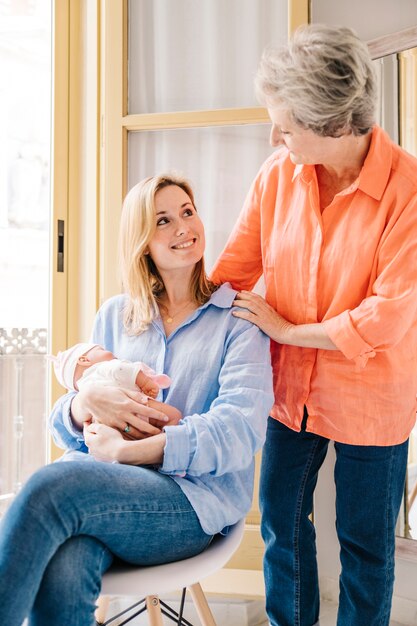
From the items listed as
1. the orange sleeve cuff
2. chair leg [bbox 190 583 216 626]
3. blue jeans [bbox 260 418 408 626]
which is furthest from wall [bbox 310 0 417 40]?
chair leg [bbox 190 583 216 626]

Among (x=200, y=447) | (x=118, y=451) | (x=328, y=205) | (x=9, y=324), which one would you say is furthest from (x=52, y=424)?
(x=9, y=324)

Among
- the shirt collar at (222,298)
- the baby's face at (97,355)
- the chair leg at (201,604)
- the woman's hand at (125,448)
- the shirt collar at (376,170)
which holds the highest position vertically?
the shirt collar at (376,170)

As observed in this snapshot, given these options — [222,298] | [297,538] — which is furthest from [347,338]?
[297,538]

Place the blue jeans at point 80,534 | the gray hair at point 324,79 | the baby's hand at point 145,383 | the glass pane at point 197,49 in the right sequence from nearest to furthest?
the blue jeans at point 80,534 → the gray hair at point 324,79 → the baby's hand at point 145,383 → the glass pane at point 197,49

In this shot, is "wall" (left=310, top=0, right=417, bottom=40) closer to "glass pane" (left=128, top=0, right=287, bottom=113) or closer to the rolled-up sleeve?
"glass pane" (left=128, top=0, right=287, bottom=113)

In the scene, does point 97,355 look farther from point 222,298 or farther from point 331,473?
point 331,473

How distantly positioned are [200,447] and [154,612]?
48 centimetres

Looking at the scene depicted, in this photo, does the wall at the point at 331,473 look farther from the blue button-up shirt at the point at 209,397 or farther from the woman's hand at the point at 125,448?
the woman's hand at the point at 125,448

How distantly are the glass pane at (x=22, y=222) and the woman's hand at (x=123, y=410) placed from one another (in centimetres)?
109

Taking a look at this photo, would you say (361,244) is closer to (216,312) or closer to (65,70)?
(216,312)

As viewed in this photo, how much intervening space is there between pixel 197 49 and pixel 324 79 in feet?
3.17

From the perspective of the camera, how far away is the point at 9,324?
2617 millimetres

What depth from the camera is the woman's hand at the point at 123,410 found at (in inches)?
54.2

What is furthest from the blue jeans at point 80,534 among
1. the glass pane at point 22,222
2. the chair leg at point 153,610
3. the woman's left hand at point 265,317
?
the glass pane at point 22,222
